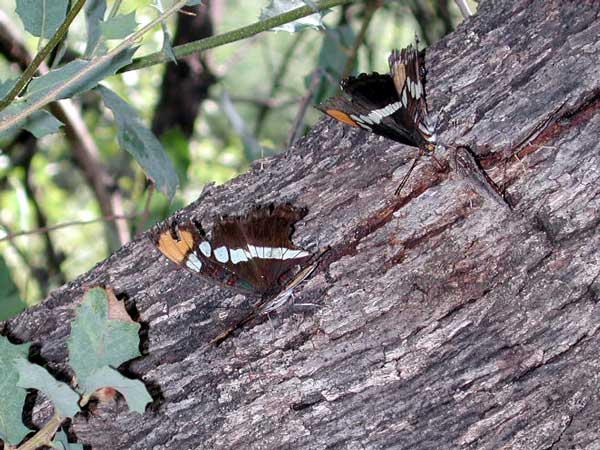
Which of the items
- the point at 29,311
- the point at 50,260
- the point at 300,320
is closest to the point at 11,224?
the point at 50,260

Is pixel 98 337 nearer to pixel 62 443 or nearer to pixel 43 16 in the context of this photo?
pixel 62 443

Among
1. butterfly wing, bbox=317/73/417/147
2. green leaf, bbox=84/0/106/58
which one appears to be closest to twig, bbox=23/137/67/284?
green leaf, bbox=84/0/106/58

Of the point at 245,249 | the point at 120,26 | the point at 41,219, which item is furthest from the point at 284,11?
the point at 41,219

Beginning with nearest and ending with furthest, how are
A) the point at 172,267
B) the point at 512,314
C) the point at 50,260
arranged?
the point at 512,314 < the point at 172,267 < the point at 50,260

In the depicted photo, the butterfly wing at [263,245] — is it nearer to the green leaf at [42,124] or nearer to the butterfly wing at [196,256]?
the butterfly wing at [196,256]

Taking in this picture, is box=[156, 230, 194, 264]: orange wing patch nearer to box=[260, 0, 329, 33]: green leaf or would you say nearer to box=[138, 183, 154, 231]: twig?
box=[260, 0, 329, 33]: green leaf

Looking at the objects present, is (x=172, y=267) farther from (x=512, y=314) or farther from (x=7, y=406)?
(x=512, y=314)
